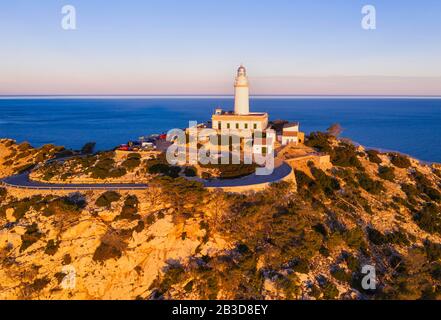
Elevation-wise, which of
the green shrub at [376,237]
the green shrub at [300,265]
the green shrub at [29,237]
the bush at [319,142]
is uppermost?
the bush at [319,142]

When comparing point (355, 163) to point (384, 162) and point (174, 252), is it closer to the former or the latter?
point (384, 162)

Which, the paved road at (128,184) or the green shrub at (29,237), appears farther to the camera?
the paved road at (128,184)

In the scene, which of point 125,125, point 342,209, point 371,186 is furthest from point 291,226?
point 125,125

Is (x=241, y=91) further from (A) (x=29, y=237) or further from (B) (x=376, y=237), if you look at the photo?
(A) (x=29, y=237)

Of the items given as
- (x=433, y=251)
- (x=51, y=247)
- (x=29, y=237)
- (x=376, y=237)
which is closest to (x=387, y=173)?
(x=433, y=251)

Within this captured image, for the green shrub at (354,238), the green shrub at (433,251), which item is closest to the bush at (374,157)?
the green shrub at (433,251)

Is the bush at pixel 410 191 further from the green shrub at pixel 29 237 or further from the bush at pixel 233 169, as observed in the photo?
the green shrub at pixel 29 237
